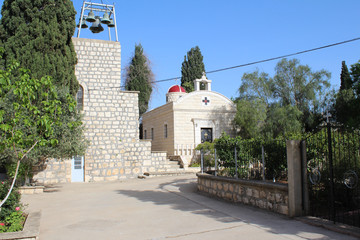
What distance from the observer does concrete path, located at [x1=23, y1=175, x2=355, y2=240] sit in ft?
18.2

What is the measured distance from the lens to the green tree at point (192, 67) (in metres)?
37.0

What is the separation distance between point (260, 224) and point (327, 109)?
2344 cm

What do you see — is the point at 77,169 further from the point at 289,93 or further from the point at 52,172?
the point at 289,93

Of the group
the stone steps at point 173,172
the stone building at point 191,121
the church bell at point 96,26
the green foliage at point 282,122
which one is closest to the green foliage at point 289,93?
the green foliage at point 282,122

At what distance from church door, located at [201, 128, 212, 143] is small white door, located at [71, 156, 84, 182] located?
8.83m

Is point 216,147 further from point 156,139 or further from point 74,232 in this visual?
point 156,139

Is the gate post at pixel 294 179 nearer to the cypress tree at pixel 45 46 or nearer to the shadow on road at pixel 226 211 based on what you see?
the shadow on road at pixel 226 211

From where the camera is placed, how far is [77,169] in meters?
15.7

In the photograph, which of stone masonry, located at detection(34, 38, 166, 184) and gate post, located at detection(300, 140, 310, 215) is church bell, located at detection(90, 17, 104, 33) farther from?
gate post, located at detection(300, 140, 310, 215)

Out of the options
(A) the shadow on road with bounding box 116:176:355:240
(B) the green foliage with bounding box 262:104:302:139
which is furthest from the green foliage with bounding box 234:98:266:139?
(A) the shadow on road with bounding box 116:176:355:240

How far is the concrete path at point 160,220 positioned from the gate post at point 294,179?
0.30 meters

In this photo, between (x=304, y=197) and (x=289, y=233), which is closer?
(x=289, y=233)

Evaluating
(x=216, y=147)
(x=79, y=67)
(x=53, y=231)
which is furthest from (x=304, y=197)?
(x=79, y=67)

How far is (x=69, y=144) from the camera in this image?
11289mm
